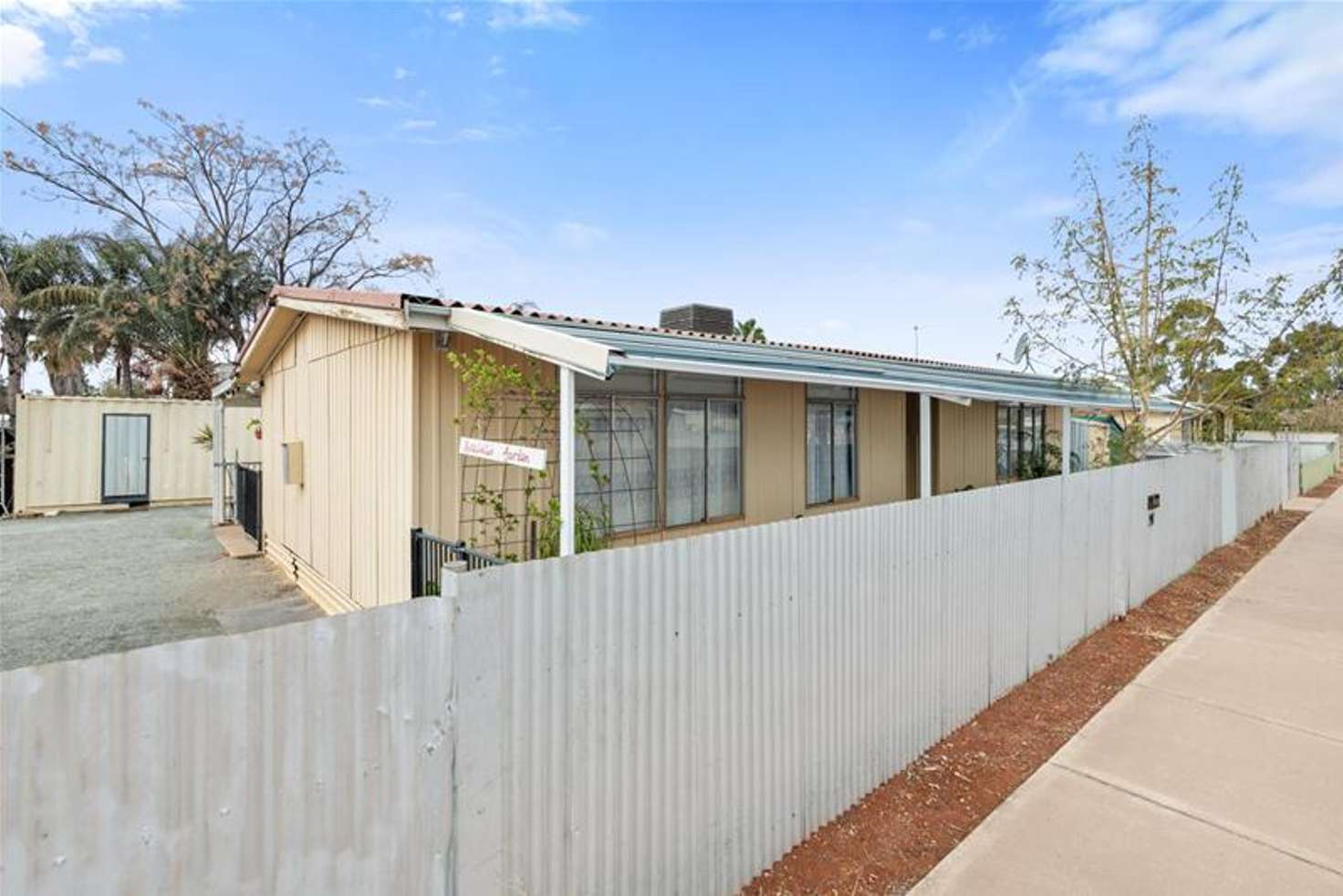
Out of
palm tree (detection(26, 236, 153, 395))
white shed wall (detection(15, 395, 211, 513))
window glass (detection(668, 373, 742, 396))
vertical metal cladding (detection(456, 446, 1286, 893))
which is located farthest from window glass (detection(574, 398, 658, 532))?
palm tree (detection(26, 236, 153, 395))

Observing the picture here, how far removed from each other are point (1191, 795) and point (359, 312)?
20.4 ft

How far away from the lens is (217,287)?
21.6m

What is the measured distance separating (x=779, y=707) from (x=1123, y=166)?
34.3ft

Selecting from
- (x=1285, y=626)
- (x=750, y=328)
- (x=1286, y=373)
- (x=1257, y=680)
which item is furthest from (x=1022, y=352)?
(x=750, y=328)

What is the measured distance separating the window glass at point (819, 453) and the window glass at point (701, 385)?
1.40 m

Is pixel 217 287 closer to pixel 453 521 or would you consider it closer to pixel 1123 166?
pixel 453 521

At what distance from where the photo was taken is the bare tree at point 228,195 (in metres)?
20.4

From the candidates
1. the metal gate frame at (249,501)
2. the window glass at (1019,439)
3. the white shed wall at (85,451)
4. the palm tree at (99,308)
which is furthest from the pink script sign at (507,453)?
the palm tree at (99,308)

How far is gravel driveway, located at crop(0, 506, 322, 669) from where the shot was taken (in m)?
6.06

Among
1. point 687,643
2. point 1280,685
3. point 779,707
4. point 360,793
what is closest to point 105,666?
point 360,793

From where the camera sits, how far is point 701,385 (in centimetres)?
661

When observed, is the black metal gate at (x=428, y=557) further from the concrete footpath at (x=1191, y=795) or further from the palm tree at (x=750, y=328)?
the palm tree at (x=750, y=328)

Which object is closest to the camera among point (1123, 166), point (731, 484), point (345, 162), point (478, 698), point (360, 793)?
point (360, 793)

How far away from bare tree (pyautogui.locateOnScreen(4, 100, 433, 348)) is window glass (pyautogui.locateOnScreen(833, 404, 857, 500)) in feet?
69.3
